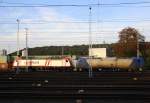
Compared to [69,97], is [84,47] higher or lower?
higher

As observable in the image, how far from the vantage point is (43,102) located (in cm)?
1767

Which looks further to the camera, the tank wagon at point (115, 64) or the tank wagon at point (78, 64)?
the tank wagon at point (115, 64)

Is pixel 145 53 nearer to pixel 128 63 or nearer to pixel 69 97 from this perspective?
pixel 128 63

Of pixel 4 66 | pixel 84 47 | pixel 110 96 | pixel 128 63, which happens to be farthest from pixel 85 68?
pixel 84 47

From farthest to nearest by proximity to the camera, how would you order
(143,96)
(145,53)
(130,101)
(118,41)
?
(118,41)
(145,53)
(143,96)
(130,101)

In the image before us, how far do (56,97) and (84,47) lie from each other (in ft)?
453

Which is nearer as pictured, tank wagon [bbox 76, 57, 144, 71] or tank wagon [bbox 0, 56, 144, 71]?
tank wagon [bbox 0, 56, 144, 71]

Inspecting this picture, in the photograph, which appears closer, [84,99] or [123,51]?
[84,99]

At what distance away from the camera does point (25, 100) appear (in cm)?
1828

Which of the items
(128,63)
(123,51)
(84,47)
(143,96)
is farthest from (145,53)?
(143,96)

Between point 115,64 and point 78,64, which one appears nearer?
point 78,64

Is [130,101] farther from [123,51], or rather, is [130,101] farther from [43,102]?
[123,51]

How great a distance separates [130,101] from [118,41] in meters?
95.6

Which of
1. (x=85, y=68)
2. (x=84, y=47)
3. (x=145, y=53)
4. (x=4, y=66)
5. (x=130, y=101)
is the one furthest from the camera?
(x=84, y=47)
